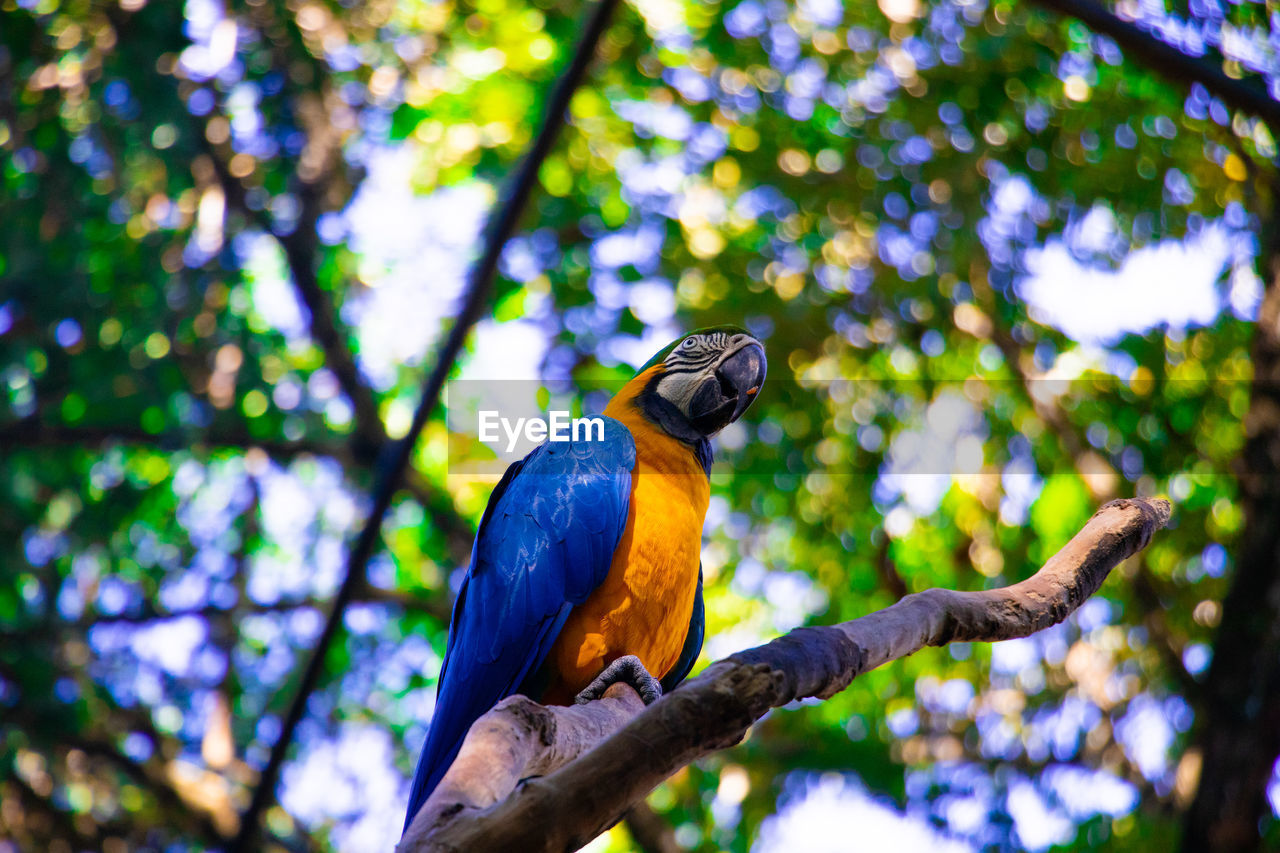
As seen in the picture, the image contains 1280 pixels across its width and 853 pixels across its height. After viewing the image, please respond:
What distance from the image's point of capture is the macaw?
2.42m

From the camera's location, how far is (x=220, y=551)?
591cm

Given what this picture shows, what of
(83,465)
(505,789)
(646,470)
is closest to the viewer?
(505,789)

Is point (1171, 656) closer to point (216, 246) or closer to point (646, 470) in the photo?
point (646, 470)

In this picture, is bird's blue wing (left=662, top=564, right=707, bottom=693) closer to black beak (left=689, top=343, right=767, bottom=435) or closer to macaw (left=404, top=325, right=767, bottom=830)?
macaw (left=404, top=325, right=767, bottom=830)

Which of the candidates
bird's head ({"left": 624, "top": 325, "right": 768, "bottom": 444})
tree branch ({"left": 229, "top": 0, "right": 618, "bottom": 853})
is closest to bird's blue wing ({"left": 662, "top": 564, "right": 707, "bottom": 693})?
bird's head ({"left": 624, "top": 325, "right": 768, "bottom": 444})

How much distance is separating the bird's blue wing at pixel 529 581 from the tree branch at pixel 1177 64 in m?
1.65

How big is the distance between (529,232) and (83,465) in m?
2.88

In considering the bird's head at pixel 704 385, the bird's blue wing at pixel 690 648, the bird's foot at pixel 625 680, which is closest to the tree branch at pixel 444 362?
the bird's head at pixel 704 385

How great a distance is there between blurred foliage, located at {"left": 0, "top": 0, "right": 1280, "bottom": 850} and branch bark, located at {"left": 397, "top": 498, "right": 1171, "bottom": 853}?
143 inches

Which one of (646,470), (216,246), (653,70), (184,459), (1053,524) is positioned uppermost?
(646,470)

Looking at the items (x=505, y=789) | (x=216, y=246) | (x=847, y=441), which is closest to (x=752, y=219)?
(x=847, y=441)

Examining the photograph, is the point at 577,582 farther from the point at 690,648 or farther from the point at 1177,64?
the point at 1177,64

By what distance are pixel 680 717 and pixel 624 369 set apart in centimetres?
439

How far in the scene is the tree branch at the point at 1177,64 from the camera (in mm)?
2439
